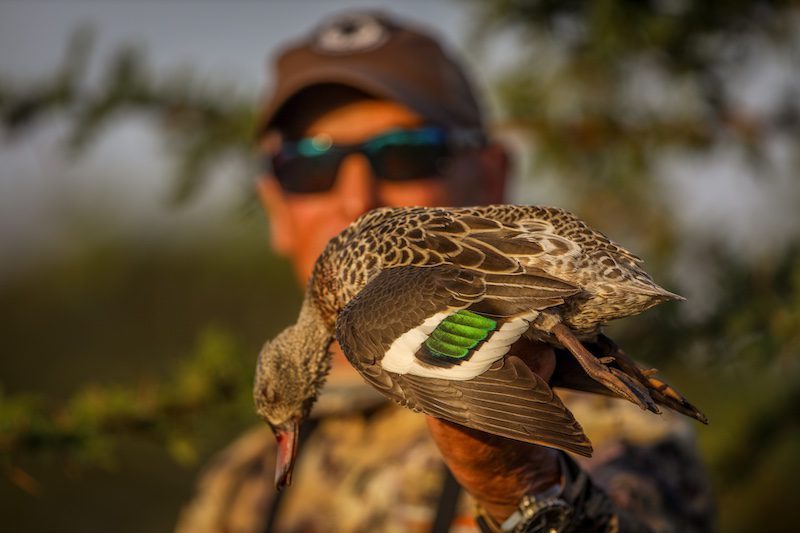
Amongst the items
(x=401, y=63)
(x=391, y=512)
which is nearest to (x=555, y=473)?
(x=391, y=512)

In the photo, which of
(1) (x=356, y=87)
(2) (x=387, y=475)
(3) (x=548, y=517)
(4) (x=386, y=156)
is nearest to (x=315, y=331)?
(3) (x=548, y=517)

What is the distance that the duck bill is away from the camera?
154 cm

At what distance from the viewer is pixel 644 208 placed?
3094mm

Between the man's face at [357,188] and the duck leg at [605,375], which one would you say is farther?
A: the man's face at [357,188]

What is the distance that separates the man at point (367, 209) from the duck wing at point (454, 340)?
955 millimetres

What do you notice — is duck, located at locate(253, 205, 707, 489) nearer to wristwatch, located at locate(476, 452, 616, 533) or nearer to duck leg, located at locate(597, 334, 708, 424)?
duck leg, located at locate(597, 334, 708, 424)

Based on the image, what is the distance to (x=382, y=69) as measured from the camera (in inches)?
107

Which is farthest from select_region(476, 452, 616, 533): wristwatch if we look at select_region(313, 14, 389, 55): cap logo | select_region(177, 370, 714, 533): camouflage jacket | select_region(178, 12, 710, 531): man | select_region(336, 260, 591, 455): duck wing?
select_region(313, 14, 389, 55): cap logo

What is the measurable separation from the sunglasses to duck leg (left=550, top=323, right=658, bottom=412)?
145 centimetres

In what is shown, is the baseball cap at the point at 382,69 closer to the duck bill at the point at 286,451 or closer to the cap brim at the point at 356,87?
the cap brim at the point at 356,87

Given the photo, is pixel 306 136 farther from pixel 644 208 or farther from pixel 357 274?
pixel 357 274

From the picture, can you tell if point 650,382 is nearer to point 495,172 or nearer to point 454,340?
point 454,340

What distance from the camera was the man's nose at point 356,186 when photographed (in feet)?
8.52

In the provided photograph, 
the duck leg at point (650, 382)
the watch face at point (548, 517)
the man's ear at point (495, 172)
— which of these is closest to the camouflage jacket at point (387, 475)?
the watch face at point (548, 517)
